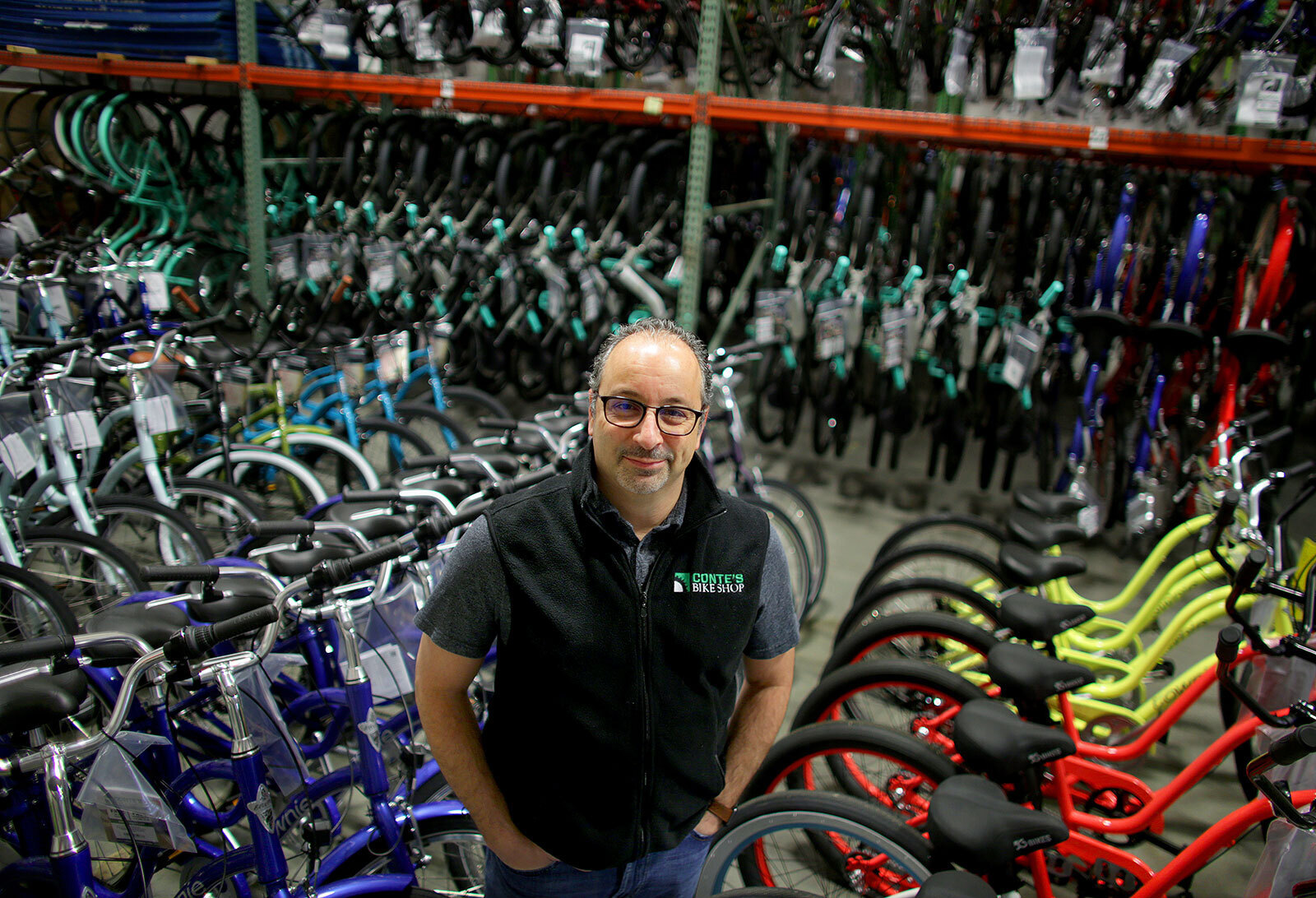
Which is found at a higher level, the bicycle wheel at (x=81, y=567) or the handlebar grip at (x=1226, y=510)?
Result: the handlebar grip at (x=1226, y=510)

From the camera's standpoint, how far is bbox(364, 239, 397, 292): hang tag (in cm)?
448

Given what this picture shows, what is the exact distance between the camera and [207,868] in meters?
1.58

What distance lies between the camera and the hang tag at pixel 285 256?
4547 mm

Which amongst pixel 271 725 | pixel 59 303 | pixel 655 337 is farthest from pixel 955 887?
pixel 59 303

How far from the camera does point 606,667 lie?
118 cm

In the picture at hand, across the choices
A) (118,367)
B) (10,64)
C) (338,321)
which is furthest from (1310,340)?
(10,64)

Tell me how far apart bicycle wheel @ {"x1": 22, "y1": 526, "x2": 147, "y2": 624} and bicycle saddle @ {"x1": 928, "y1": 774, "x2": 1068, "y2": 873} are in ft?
8.06

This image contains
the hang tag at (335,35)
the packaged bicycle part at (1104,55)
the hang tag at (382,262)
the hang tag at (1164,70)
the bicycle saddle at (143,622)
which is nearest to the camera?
the bicycle saddle at (143,622)

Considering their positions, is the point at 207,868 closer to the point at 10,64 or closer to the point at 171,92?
the point at 10,64

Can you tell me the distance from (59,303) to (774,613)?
4405mm

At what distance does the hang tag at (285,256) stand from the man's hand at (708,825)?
422 cm

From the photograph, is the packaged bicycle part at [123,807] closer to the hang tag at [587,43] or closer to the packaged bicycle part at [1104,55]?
the hang tag at [587,43]

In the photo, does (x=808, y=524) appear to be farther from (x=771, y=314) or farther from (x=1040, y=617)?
(x=1040, y=617)

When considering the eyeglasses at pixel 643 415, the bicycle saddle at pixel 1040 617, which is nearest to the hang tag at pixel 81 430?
the eyeglasses at pixel 643 415
